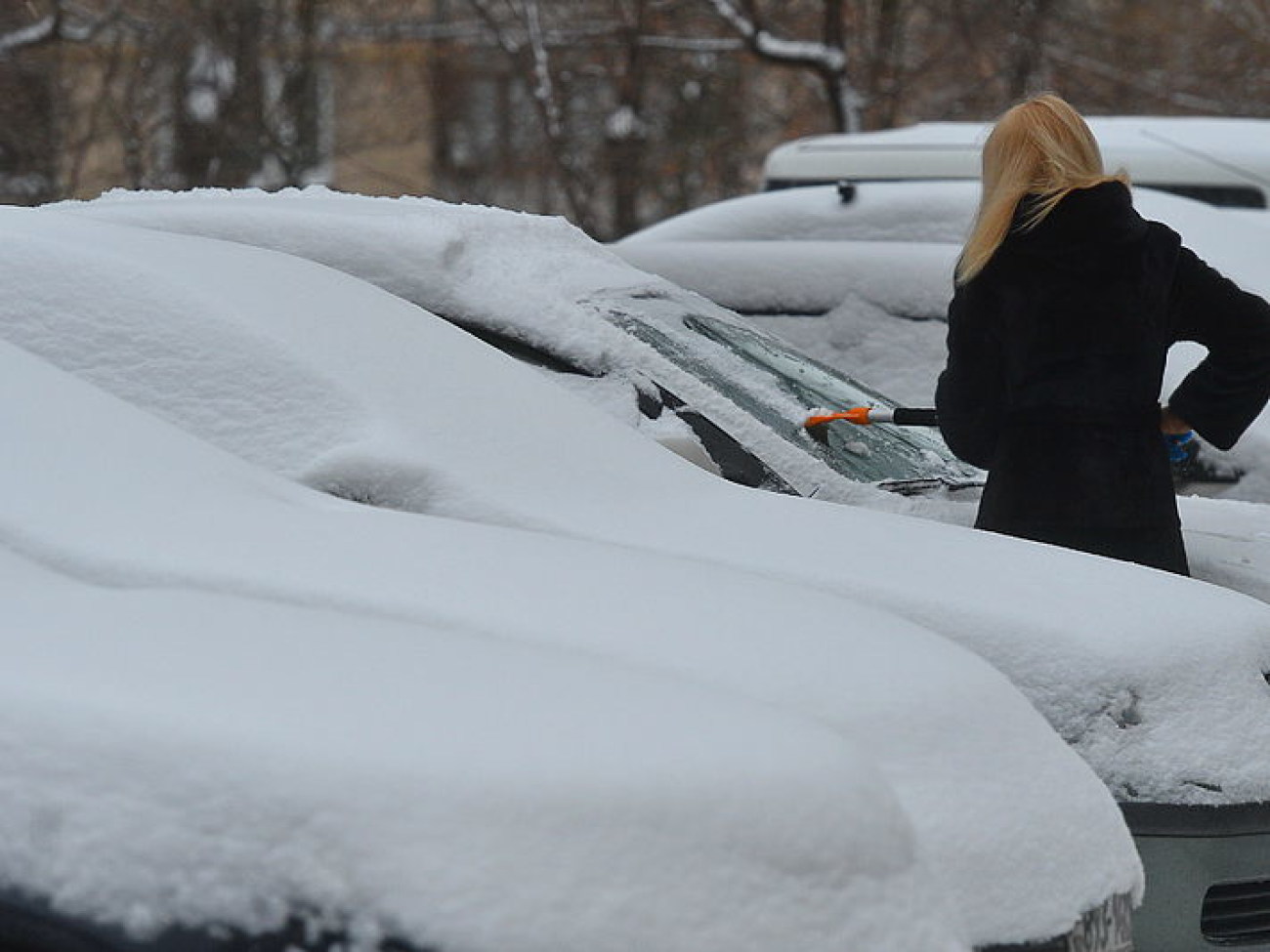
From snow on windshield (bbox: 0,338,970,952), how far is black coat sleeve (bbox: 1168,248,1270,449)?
202cm

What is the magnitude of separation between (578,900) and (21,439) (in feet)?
4.28

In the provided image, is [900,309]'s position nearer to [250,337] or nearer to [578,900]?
[250,337]

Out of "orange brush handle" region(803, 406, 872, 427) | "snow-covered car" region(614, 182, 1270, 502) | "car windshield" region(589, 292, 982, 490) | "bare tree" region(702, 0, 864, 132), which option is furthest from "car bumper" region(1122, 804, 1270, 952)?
"bare tree" region(702, 0, 864, 132)

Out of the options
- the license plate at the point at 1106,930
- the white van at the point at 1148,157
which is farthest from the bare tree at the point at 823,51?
the license plate at the point at 1106,930

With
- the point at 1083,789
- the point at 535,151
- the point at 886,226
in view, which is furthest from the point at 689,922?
the point at 535,151

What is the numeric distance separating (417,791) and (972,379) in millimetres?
2481

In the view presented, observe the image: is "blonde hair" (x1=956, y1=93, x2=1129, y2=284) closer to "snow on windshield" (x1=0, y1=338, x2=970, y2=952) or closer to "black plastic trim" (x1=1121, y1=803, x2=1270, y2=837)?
"black plastic trim" (x1=1121, y1=803, x2=1270, y2=837)

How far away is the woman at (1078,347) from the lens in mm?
4352

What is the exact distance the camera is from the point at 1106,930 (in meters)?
2.80

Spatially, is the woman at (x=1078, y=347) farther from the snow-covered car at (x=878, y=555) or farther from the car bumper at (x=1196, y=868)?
the car bumper at (x=1196, y=868)

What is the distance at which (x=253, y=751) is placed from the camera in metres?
2.23

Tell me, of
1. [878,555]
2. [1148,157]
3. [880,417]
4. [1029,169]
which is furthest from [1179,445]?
[1148,157]

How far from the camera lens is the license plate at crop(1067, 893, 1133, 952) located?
273 centimetres

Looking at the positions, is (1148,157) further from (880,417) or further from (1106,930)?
(1106,930)
